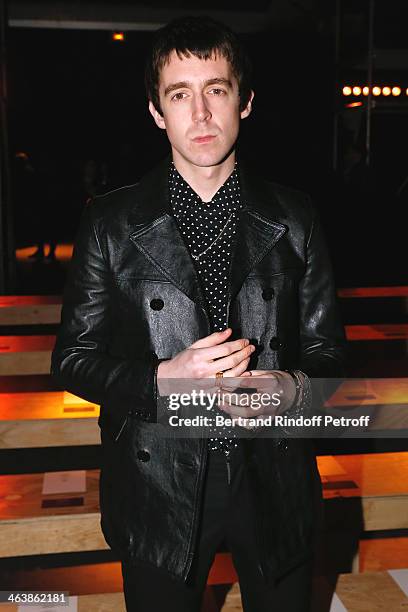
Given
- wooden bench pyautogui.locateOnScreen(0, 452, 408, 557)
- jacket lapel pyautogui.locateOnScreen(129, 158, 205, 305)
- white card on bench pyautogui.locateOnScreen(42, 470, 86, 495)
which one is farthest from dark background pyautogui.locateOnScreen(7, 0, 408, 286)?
jacket lapel pyautogui.locateOnScreen(129, 158, 205, 305)

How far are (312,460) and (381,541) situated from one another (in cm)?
183

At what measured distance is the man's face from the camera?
1.37 m

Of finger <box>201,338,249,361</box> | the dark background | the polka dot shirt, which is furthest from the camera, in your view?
the dark background

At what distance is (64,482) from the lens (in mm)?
3096

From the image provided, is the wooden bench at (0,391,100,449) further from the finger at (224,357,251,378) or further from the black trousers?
the finger at (224,357,251,378)

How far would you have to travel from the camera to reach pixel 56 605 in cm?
242

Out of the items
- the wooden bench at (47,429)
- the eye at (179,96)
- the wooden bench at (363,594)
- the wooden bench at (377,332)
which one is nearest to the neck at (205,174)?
the eye at (179,96)

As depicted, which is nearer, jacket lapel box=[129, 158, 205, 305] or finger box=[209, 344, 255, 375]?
finger box=[209, 344, 255, 375]

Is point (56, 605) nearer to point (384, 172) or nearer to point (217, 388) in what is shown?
point (217, 388)

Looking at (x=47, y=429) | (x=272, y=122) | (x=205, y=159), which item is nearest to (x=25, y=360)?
(x=47, y=429)

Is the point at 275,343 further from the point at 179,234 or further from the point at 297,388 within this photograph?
the point at 179,234

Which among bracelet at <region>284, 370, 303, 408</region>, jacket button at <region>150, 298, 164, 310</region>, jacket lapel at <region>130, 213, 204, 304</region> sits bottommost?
bracelet at <region>284, 370, 303, 408</region>

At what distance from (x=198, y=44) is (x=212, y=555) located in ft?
3.23

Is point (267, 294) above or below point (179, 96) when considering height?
below
